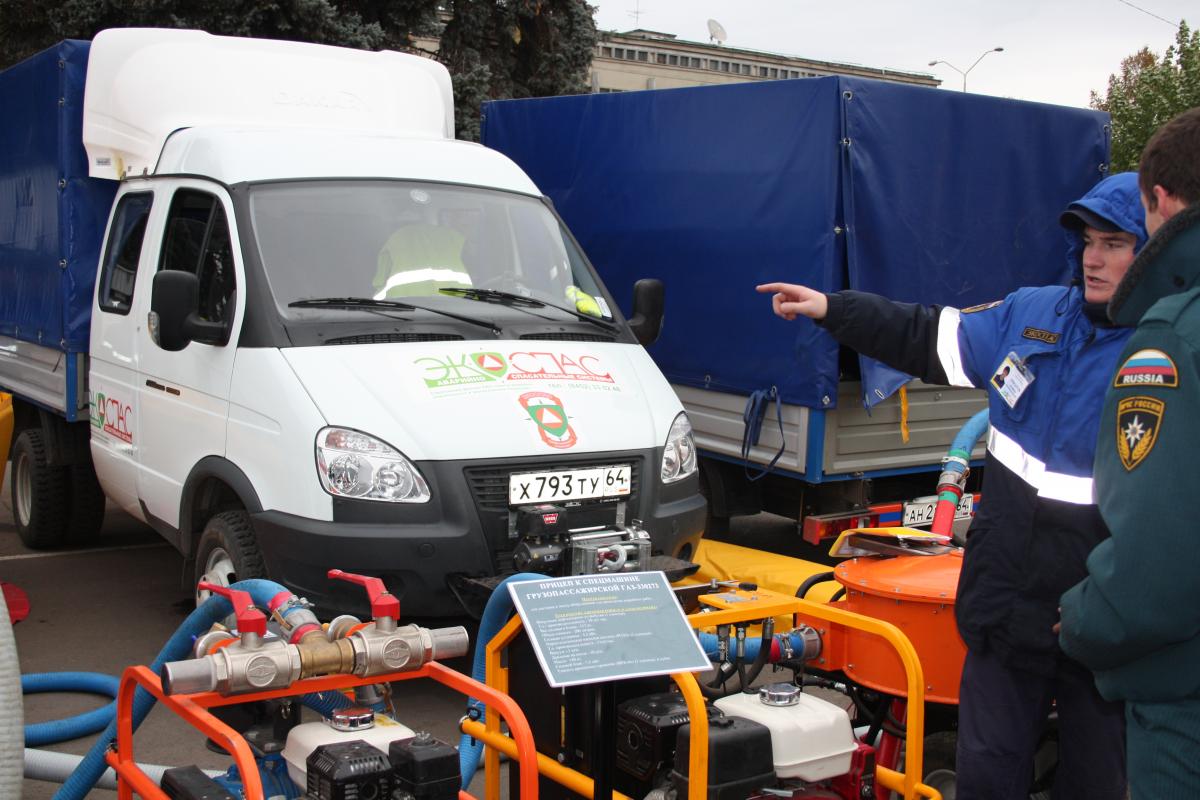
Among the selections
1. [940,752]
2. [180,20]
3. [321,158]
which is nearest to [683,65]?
[180,20]

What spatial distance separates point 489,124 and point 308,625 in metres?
7.29

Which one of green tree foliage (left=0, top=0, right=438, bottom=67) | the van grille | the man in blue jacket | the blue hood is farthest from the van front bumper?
green tree foliage (left=0, top=0, right=438, bottom=67)

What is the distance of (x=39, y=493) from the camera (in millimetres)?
7773

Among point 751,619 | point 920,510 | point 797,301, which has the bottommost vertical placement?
point 920,510

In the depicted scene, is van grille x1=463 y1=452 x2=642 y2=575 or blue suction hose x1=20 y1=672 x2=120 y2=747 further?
van grille x1=463 y1=452 x2=642 y2=575

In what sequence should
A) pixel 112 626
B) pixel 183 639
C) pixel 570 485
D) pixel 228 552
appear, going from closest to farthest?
pixel 183 639
pixel 570 485
pixel 228 552
pixel 112 626

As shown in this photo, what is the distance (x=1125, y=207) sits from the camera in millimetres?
2832

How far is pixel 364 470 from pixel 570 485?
85 centimetres

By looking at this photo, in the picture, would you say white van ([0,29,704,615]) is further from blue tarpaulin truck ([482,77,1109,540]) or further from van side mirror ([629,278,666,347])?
blue tarpaulin truck ([482,77,1109,540])

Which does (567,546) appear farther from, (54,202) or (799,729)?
(54,202)

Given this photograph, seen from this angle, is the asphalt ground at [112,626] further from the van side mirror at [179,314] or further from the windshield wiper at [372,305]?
the van side mirror at [179,314]

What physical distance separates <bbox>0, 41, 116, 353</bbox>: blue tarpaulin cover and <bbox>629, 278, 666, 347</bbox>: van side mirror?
10.3 feet

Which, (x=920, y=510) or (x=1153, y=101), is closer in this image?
(x=920, y=510)

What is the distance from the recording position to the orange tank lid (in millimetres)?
3607
